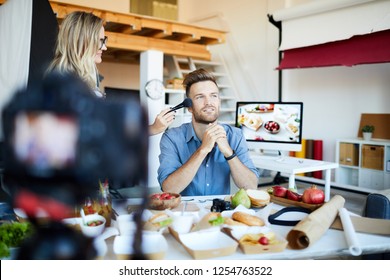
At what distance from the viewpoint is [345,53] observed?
3789mm

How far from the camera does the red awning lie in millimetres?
3479

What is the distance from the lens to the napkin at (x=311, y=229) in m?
0.93

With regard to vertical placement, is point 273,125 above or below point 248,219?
above

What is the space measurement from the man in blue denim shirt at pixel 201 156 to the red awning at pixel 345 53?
2382mm

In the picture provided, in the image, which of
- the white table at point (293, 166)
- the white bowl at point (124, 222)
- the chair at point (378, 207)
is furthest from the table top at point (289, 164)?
the white bowl at point (124, 222)

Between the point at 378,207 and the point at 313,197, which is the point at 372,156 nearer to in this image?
the point at 378,207

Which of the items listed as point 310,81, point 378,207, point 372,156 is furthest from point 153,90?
point 310,81

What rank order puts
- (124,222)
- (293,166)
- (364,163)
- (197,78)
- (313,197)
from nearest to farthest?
(124,222)
(313,197)
(197,78)
(293,166)
(364,163)

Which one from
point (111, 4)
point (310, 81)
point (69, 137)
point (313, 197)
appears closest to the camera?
point (69, 137)

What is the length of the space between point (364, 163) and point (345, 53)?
3.83 feet

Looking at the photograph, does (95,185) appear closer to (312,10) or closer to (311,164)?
(311,164)

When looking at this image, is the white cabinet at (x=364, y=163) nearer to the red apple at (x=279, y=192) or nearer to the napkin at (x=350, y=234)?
the red apple at (x=279, y=192)

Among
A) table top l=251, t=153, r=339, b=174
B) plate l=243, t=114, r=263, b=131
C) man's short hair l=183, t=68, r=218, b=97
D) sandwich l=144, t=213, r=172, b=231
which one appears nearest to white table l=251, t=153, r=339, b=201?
table top l=251, t=153, r=339, b=174

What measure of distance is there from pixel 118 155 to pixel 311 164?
2596 millimetres
